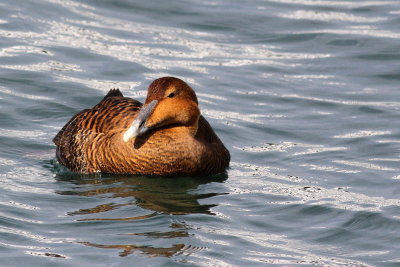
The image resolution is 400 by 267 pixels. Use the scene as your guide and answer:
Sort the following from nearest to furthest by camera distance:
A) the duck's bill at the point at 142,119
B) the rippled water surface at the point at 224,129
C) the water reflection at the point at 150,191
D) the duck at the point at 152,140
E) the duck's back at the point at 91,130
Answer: the rippled water surface at the point at 224,129
the water reflection at the point at 150,191
the duck's bill at the point at 142,119
the duck at the point at 152,140
the duck's back at the point at 91,130

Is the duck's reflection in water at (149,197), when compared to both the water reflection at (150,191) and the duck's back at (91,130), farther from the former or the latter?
the duck's back at (91,130)

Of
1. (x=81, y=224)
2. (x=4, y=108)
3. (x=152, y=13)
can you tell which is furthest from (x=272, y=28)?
(x=81, y=224)

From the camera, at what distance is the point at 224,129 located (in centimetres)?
1204

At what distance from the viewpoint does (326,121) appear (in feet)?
40.6

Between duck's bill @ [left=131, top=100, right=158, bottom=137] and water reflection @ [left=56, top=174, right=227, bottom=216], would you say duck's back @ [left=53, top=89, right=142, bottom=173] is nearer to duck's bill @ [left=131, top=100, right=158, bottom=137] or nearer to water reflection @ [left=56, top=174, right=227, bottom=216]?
water reflection @ [left=56, top=174, right=227, bottom=216]

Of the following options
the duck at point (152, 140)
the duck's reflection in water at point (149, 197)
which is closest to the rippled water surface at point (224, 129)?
the duck's reflection in water at point (149, 197)

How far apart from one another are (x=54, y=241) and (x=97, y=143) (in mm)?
2204

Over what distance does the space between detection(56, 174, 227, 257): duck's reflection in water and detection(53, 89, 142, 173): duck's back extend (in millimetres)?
212

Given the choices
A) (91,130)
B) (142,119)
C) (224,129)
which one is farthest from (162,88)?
(224,129)

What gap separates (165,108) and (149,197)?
2.86 feet

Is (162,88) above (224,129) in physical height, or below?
above

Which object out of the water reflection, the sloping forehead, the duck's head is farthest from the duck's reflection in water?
the sloping forehead

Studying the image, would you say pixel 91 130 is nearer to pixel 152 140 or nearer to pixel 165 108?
pixel 152 140

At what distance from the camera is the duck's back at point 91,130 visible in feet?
33.3
